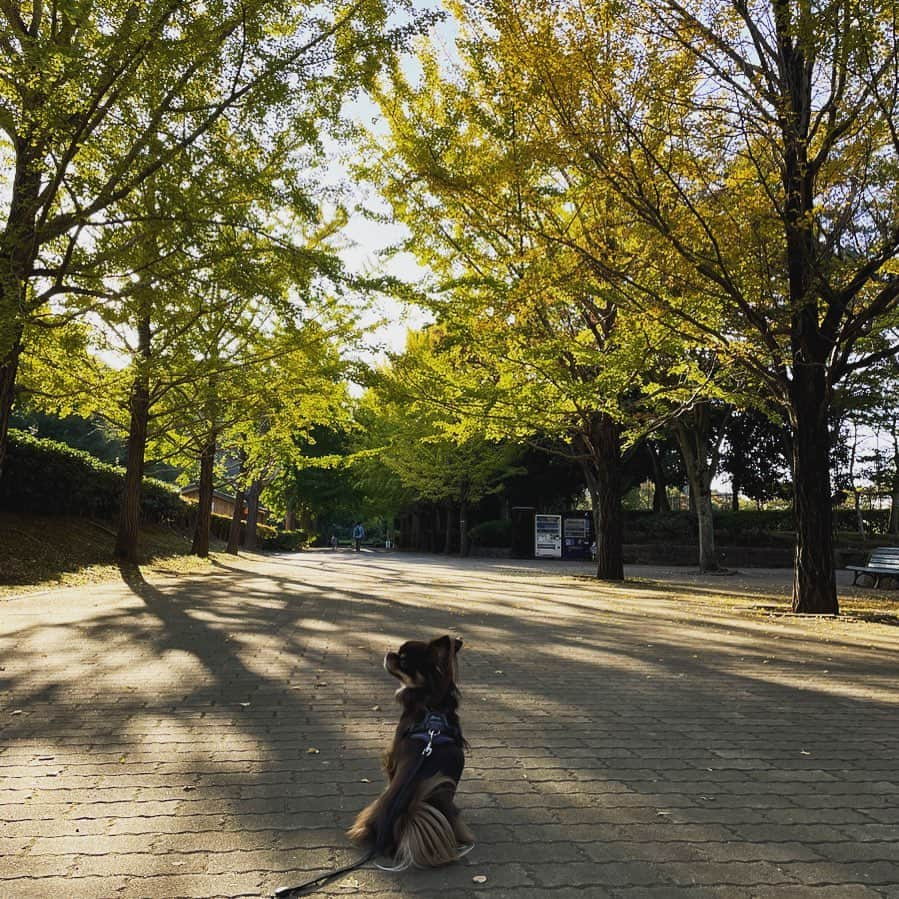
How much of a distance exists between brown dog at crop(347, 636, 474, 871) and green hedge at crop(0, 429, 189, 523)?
51.9 feet

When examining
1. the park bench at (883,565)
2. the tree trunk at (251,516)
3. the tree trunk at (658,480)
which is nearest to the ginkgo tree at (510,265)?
the park bench at (883,565)

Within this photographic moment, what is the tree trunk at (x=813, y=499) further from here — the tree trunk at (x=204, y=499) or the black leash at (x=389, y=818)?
the tree trunk at (x=204, y=499)

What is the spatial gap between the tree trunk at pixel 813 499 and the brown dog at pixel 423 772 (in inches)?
389

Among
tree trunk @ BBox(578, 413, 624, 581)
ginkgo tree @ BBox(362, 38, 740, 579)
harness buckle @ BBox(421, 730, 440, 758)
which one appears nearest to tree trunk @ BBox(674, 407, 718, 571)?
tree trunk @ BBox(578, 413, 624, 581)

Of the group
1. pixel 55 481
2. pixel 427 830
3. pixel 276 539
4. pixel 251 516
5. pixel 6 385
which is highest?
pixel 6 385

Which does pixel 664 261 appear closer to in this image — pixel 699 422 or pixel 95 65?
pixel 95 65

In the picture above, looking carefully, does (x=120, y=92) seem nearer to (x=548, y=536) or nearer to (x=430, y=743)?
(x=430, y=743)

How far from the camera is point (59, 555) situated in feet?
49.9

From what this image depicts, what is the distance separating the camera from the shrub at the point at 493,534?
39.3 metres

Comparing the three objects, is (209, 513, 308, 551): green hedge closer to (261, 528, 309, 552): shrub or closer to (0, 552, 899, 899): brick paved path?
(261, 528, 309, 552): shrub

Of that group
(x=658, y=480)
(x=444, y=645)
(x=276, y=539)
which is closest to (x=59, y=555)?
(x=444, y=645)

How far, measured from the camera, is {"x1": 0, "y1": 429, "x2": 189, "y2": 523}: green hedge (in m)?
16.7

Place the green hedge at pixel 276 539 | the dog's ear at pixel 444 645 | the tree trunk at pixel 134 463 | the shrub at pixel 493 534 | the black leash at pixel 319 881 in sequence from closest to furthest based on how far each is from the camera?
the black leash at pixel 319 881
the dog's ear at pixel 444 645
the tree trunk at pixel 134 463
the shrub at pixel 493 534
the green hedge at pixel 276 539

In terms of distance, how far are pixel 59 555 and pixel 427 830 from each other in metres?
14.5
